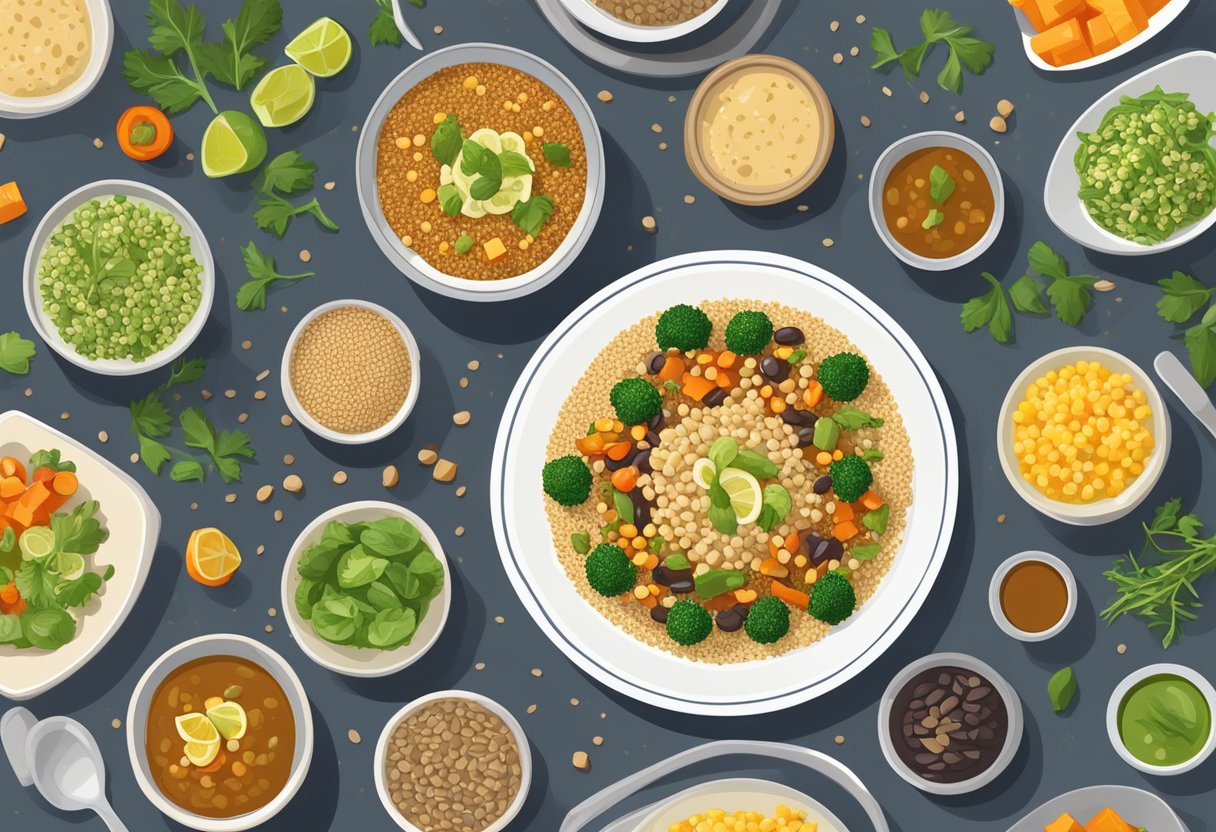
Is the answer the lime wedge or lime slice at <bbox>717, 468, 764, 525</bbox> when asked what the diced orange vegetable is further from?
lime slice at <bbox>717, 468, 764, 525</bbox>

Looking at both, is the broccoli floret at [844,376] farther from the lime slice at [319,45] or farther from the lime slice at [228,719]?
the lime slice at [228,719]

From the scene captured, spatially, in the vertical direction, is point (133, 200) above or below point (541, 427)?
above

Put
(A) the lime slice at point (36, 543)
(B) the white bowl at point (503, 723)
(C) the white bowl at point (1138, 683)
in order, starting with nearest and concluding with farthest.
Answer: (C) the white bowl at point (1138, 683) → (B) the white bowl at point (503, 723) → (A) the lime slice at point (36, 543)

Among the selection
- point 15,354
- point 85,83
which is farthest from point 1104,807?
point 85,83

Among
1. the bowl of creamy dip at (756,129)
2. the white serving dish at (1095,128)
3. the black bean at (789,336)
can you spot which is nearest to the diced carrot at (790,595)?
the black bean at (789,336)

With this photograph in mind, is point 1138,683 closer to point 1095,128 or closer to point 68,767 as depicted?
point 1095,128

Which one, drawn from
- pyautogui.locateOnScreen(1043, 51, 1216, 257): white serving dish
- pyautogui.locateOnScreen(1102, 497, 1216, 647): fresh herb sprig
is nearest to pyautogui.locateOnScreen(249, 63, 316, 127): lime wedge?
pyautogui.locateOnScreen(1043, 51, 1216, 257): white serving dish
